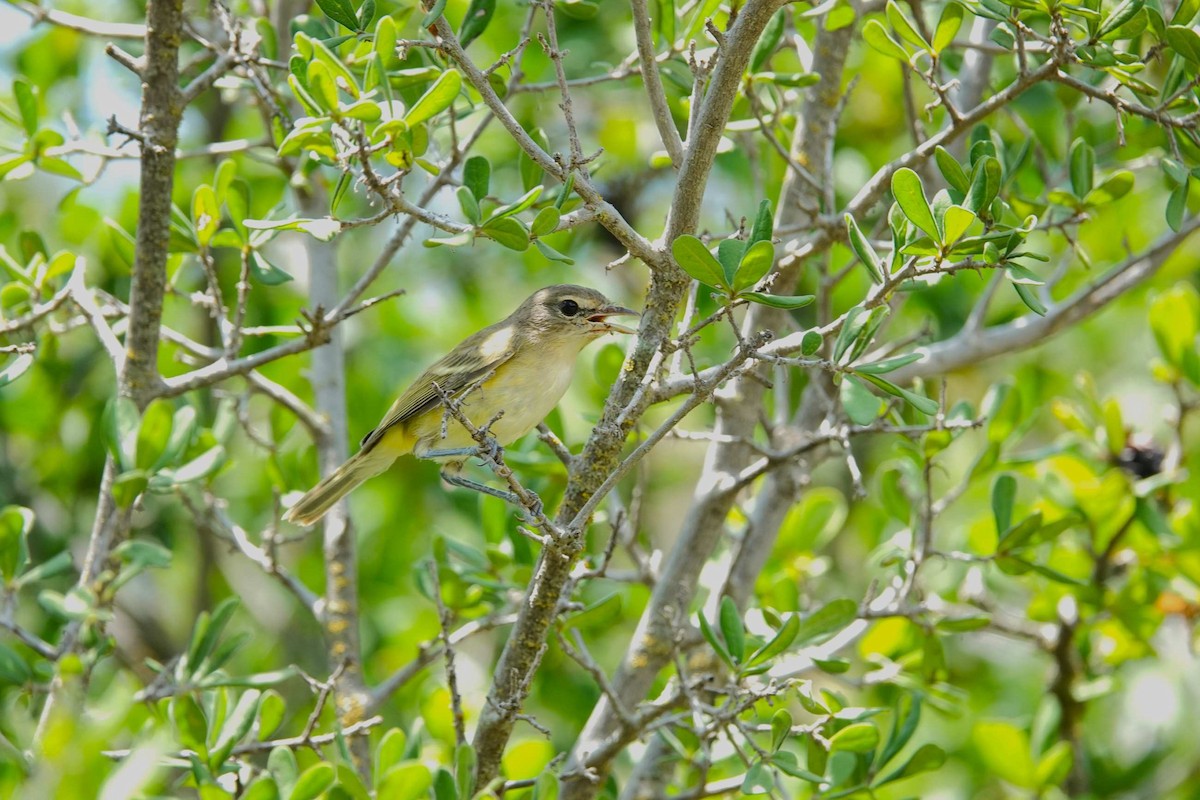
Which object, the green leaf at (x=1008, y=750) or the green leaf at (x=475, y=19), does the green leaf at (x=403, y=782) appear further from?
the green leaf at (x=1008, y=750)

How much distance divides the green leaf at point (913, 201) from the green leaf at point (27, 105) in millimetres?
2735

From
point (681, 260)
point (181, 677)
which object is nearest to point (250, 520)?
point (181, 677)

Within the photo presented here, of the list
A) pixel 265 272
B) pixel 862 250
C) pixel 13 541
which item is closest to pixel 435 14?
pixel 862 250

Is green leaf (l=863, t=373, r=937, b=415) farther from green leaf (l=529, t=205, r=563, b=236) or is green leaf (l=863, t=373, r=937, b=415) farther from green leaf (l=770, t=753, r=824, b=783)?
green leaf (l=770, t=753, r=824, b=783)

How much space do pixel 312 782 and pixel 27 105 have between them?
2.48 meters

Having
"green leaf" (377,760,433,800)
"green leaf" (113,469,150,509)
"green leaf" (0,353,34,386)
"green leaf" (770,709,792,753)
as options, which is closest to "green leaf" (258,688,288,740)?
"green leaf" (113,469,150,509)

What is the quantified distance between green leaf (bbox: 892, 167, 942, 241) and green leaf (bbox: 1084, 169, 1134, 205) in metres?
1.04

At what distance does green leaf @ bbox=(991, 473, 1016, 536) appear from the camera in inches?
148

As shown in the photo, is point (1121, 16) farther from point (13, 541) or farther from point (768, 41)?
point (13, 541)

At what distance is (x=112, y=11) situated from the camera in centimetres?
680

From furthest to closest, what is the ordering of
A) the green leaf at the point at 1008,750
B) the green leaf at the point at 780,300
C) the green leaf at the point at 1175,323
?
the green leaf at the point at 1175,323
the green leaf at the point at 1008,750
the green leaf at the point at 780,300

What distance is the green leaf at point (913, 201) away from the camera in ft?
8.32

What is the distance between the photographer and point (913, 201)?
2562mm

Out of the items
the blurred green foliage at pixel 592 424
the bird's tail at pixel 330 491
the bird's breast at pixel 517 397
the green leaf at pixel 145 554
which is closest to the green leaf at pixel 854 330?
the blurred green foliage at pixel 592 424
